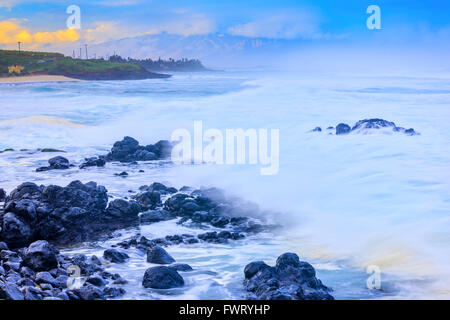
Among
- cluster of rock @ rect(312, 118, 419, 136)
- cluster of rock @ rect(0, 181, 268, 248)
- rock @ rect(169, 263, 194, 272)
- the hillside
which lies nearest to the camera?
rock @ rect(169, 263, 194, 272)

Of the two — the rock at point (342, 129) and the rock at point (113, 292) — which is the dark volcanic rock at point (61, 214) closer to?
the rock at point (113, 292)

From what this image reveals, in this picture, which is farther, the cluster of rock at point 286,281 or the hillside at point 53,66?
the hillside at point 53,66

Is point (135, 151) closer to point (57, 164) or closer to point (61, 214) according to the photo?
point (57, 164)

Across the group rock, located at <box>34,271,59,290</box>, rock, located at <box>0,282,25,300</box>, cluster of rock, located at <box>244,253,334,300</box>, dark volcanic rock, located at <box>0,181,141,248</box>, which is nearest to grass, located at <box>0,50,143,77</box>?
dark volcanic rock, located at <box>0,181,141,248</box>

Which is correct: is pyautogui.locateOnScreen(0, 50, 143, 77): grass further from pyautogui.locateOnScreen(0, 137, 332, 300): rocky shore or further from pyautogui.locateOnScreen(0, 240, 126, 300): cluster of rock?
pyautogui.locateOnScreen(0, 240, 126, 300): cluster of rock

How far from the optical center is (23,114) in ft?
32.0

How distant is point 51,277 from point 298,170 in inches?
186

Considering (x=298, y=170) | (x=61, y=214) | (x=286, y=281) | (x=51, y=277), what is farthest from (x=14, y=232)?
(x=298, y=170)

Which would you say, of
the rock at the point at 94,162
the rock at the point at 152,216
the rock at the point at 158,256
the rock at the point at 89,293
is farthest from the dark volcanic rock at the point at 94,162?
the rock at the point at 89,293

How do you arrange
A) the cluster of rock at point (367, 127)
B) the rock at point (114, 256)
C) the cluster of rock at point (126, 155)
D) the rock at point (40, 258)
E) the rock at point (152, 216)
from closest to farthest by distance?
the rock at point (40, 258) → the rock at point (114, 256) → the rock at point (152, 216) → the cluster of rock at point (126, 155) → the cluster of rock at point (367, 127)

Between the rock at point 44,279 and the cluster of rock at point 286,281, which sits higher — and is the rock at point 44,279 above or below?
Answer: above

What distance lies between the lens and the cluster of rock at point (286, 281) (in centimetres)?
424

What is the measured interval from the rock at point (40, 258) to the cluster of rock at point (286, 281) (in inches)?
62.4

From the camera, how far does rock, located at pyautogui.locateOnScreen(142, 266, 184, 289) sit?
14.6 ft
